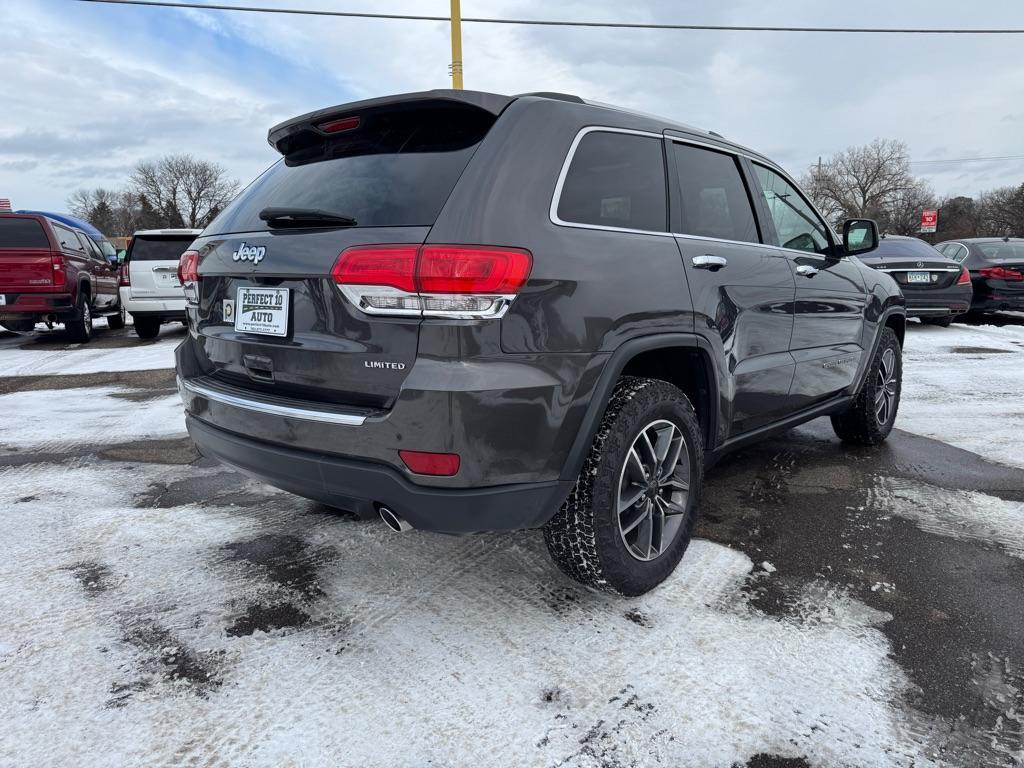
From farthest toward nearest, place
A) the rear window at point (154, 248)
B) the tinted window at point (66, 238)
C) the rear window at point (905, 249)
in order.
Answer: the rear window at point (905, 249)
the rear window at point (154, 248)
the tinted window at point (66, 238)

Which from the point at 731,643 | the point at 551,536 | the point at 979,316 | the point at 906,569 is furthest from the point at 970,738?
the point at 979,316

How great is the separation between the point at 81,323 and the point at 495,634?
10.1 metres

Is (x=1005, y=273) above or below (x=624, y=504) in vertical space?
above

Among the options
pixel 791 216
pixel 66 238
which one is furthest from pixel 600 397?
pixel 66 238

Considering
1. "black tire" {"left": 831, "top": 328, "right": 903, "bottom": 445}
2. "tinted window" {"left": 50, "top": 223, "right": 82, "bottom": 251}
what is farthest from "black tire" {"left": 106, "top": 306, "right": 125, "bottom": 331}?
"black tire" {"left": 831, "top": 328, "right": 903, "bottom": 445}

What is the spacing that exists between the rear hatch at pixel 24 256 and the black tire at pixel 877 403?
387 inches

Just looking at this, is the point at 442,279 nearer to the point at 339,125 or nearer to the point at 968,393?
the point at 339,125

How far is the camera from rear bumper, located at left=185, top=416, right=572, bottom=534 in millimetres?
2047

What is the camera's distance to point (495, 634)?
2.34 m

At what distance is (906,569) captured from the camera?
9.27ft

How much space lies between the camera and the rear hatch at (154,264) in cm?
1030

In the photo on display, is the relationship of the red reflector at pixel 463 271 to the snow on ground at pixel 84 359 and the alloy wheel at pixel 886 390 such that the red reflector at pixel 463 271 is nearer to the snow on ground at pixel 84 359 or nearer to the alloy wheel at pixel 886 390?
the alloy wheel at pixel 886 390

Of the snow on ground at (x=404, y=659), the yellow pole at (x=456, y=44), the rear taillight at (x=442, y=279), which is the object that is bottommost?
the snow on ground at (x=404, y=659)

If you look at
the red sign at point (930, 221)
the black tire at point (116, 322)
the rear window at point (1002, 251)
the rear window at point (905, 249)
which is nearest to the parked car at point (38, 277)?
the black tire at point (116, 322)
